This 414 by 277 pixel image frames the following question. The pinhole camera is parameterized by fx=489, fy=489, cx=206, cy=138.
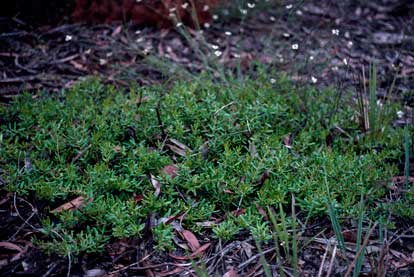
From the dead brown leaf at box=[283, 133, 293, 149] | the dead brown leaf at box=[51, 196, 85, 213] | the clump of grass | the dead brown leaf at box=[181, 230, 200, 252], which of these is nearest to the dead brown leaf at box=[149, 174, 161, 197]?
the clump of grass

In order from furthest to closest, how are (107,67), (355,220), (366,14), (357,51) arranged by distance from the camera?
(366,14)
(357,51)
(107,67)
(355,220)

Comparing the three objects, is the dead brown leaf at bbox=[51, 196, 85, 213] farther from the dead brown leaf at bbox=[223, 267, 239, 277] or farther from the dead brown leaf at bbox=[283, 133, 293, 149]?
the dead brown leaf at bbox=[283, 133, 293, 149]

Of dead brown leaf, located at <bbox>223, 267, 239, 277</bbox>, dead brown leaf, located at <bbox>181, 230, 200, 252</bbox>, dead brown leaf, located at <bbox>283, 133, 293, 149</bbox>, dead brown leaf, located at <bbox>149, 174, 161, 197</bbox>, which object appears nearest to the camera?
dead brown leaf, located at <bbox>223, 267, 239, 277</bbox>

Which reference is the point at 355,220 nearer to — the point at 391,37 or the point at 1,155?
the point at 1,155

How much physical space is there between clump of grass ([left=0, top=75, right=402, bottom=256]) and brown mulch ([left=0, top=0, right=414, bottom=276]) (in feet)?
0.33

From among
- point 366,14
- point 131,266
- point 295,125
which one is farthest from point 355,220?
point 366,14

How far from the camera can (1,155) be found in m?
2.80

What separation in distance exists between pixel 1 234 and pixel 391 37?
4.25 m

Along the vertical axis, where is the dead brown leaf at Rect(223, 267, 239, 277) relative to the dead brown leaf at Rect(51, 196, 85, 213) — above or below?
below

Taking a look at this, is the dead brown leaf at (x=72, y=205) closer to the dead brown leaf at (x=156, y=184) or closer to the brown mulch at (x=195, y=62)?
the brown mulch at (x=195, y=62)

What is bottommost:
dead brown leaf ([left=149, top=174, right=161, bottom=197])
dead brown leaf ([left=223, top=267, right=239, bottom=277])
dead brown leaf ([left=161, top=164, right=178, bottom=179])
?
dead brown leaf ([left=223, top=267, right=239, bottom=277])

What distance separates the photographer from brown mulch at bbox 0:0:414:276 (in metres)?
2.37

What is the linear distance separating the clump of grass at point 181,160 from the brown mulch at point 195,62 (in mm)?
101

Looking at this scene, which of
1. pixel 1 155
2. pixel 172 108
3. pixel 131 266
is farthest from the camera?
pixel 172 108
